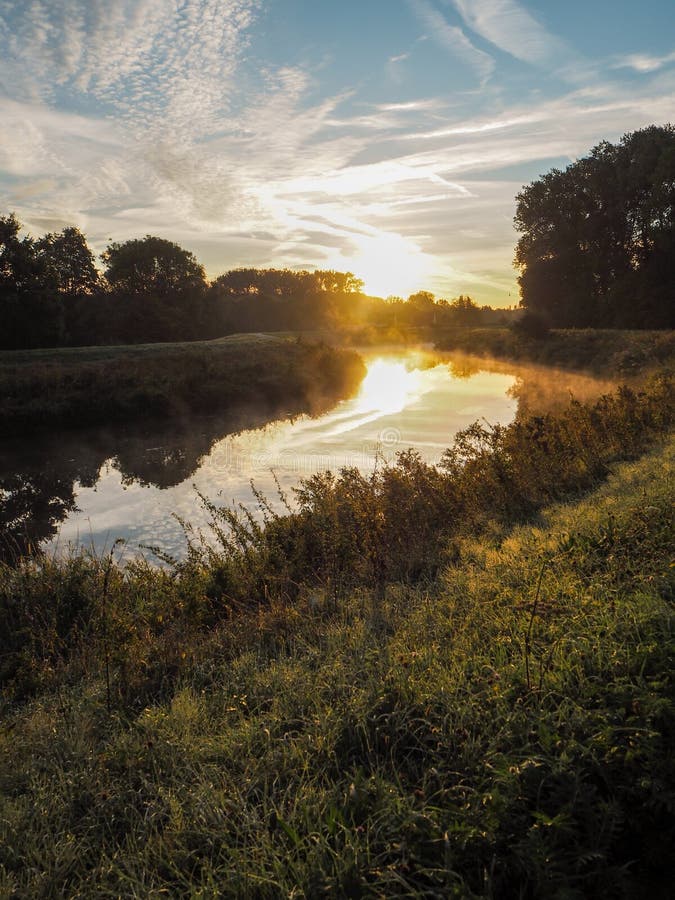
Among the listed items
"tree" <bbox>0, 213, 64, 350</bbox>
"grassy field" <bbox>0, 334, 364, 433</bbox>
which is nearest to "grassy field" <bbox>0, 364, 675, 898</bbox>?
"grassy field" <bbox>0, 334, 364, 433</bbox>

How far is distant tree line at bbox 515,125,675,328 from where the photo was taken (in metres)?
46.4

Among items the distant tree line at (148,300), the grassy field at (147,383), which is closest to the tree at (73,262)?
the distant tree line at (148,300)

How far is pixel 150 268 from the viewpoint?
64.4 m

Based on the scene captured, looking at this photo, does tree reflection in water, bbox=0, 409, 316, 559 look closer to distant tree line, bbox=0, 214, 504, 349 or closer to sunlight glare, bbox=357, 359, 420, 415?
sunlight glare, bbox=357, 359, 420, 415

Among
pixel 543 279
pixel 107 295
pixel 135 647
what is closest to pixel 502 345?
pixel 543 279

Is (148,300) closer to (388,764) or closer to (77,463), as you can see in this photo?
(77,463)

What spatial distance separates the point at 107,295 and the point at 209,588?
60927mm

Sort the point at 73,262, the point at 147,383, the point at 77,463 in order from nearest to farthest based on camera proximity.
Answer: the point at 77,463 < the point at 147,383 < the point at 73,262

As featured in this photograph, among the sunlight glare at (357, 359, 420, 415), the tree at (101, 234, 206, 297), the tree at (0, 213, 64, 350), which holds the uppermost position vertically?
the tree at (101, 234, 206, 297)

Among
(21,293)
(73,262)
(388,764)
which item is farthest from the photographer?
(73,262)

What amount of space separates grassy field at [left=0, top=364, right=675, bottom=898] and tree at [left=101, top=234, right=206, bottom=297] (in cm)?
6303

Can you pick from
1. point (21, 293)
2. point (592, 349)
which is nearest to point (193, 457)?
point (592, 349)

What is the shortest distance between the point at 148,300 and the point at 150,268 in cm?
474

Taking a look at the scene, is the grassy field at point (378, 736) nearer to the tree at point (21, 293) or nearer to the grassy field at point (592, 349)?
the grassy field at point (592, 349)
